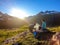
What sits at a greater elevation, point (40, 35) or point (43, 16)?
point (43, 16)

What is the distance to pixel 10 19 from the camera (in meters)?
56.5

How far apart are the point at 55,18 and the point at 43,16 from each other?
5921 mm

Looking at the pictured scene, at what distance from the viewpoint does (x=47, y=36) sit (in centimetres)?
2208

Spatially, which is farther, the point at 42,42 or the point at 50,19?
the point at 50,19

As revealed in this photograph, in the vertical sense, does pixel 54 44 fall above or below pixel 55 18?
below

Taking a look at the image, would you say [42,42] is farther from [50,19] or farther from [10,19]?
[10,19]

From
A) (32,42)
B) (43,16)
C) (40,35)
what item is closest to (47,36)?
(40,35)

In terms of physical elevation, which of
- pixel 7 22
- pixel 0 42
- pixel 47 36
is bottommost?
pixel 0 42

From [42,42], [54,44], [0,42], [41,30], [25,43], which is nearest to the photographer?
[54,44]

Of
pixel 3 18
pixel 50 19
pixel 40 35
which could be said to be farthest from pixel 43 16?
pixel 40 35

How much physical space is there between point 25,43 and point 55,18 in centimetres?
3158

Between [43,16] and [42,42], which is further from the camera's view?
[43,16]

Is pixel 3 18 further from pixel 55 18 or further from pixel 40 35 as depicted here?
pixel 40 35

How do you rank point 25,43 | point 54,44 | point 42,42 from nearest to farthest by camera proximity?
point 54,44 < point 42,42 < point 25,43
